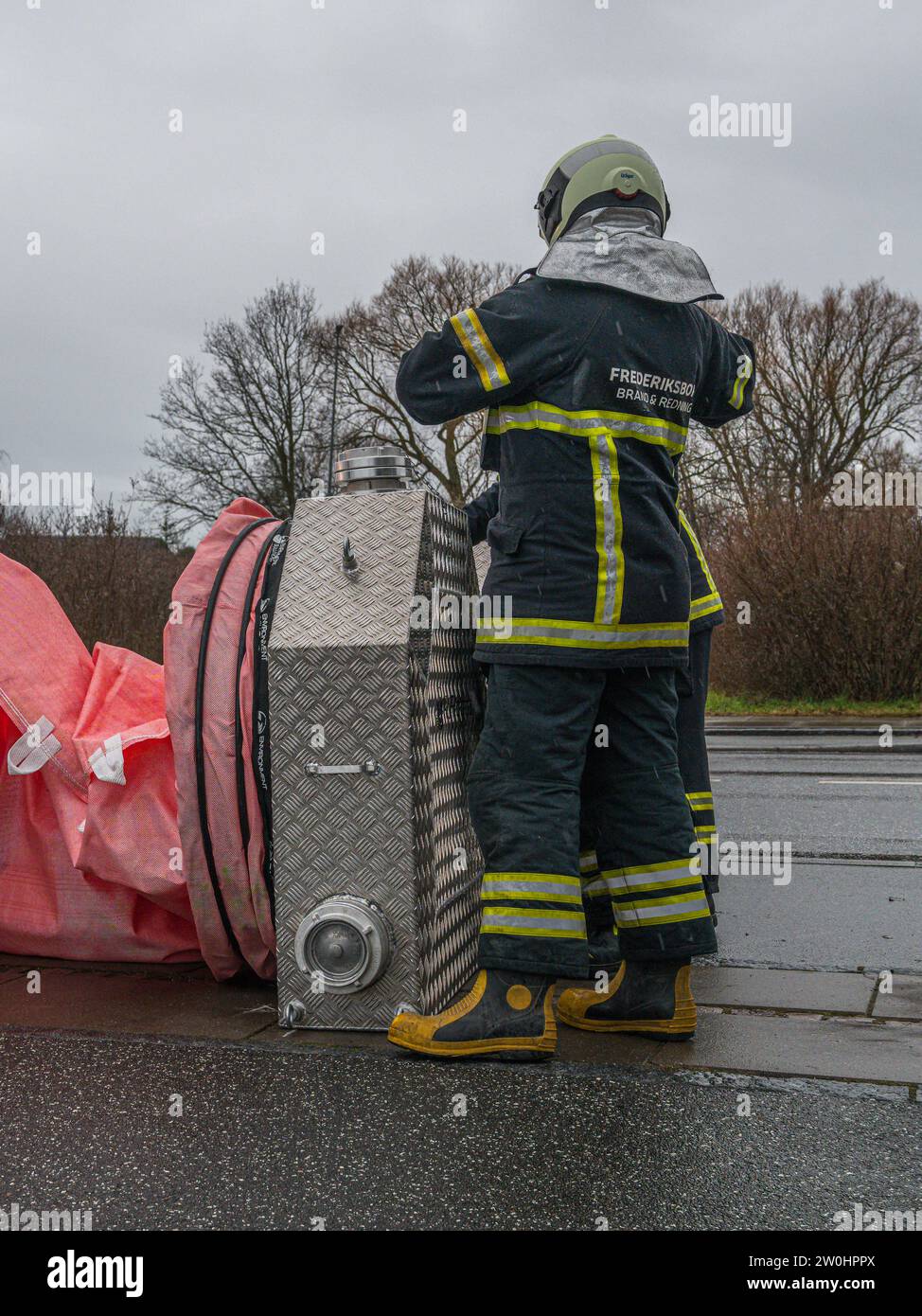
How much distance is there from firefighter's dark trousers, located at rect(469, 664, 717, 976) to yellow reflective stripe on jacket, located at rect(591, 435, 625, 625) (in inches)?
6.1

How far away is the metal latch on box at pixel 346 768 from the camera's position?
3.20 metres

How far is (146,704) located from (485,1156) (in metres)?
2.01

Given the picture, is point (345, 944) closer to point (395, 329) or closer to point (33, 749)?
point (33, 749)

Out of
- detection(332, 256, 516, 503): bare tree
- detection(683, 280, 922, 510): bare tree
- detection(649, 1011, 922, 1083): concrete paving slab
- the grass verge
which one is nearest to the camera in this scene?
detection(649, 1011, 922, 1083): concrete paving slab

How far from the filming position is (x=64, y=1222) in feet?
7.17

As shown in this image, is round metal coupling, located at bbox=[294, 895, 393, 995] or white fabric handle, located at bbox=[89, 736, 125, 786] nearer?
round metal coupling, located at bbox=[294, 895, 393, 995]

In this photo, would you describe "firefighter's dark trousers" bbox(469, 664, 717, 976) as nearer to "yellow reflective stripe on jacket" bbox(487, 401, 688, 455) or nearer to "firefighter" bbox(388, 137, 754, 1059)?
"firefighter" bbox(388, 137, 754, 1059)

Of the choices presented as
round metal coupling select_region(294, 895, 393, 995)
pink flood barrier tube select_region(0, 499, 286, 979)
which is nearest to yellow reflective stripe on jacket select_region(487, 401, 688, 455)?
pink flood barrier tube select_region(0, 499, 286, 979)

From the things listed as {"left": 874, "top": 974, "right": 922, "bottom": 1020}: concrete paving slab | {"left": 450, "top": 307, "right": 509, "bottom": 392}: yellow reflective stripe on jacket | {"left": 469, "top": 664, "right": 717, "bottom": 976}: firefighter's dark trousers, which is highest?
{"left": 450, "top": 307, "right": 509, "bottom": 392}: yellow reflective stripe on jacket

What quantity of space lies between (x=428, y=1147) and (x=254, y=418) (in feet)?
97.9

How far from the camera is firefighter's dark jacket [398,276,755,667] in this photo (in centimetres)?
→ 304

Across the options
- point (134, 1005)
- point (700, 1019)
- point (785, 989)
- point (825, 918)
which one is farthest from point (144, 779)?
point (825, 918)

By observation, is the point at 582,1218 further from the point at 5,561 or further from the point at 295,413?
the point at 295,413

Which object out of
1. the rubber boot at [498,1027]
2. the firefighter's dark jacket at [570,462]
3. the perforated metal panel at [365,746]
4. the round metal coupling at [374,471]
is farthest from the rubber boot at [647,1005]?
Answer: the round metal coupling at [374,471]
